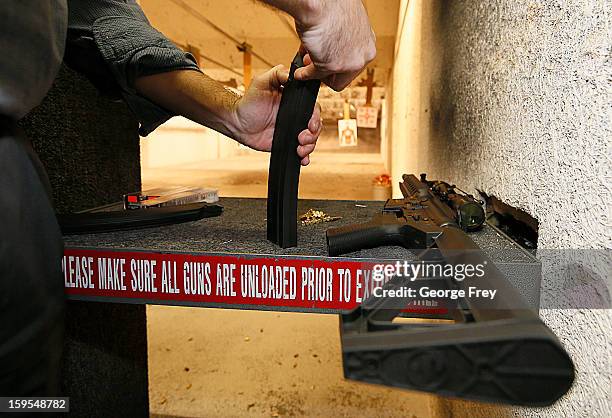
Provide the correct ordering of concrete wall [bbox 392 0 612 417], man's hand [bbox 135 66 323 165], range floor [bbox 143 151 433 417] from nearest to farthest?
concrete wall [bbox 392 0 612 417] < man's hand [bbox 135 66 323 165] < range floor [bbox 143 151 433 417]

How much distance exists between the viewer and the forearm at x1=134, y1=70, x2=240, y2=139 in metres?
0.80

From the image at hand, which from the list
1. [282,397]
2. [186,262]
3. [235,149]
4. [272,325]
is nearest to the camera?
[186,262]

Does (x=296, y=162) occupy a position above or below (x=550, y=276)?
above

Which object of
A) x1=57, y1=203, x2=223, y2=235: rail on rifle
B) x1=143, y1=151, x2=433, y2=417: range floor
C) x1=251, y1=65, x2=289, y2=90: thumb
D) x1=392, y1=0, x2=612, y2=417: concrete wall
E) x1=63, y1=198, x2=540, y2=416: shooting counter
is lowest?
x1=143, y1=151, x2=433, y2=417: range floor

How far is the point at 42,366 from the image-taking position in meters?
0.53

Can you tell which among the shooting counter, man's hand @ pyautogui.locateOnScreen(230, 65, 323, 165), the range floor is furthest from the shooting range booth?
the range floor

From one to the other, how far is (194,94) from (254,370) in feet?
3.43

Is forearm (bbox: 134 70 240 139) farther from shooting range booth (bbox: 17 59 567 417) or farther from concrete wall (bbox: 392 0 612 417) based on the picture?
concrete wall (bbox: 392 0 612 417)

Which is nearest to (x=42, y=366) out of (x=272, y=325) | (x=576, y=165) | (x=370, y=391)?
(x=576, y=165)

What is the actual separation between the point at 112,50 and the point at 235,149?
1219 cm

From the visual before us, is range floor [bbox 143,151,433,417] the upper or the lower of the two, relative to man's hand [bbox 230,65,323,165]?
lower

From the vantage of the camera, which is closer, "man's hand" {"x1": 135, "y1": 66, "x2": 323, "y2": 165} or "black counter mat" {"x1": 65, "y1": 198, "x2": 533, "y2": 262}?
"black counter mat" {"x1": 65, "y1": 198, "x2": 533, "y2": 262}

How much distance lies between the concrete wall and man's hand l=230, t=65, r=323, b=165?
27cm

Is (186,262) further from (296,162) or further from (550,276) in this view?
(550,276)
